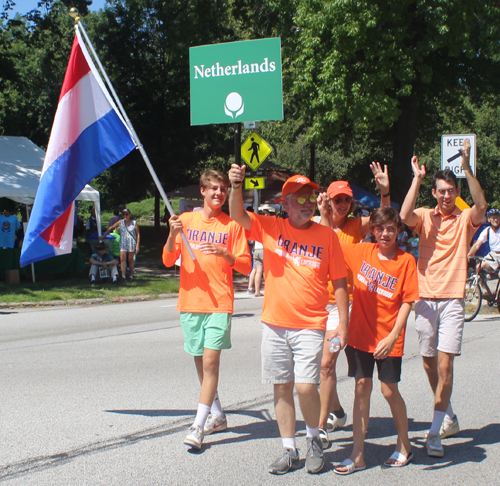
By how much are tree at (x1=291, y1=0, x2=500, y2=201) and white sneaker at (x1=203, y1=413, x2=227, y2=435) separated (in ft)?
52.6

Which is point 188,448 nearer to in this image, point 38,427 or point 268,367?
point 268,367

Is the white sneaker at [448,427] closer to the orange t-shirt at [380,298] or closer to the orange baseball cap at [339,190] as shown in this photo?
the orange t-shirt at [380,298]

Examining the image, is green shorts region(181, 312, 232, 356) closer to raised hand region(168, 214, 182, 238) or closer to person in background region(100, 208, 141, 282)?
raised hand region(168, 214, 182, 238)

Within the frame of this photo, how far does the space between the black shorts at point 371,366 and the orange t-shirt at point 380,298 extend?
4 centimetres

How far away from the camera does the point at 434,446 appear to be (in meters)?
4.31

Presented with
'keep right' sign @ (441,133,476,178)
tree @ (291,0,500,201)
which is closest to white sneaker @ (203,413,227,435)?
→ 'keep right' sign @ (441,133,476,178)

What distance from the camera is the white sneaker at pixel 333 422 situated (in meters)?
4.89

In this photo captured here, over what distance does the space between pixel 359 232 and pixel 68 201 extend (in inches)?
101

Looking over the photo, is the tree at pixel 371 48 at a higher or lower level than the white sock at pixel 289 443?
higher

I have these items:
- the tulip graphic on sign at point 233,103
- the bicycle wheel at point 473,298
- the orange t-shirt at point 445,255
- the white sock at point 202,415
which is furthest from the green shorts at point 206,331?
the bicycle wheel at point 473,298

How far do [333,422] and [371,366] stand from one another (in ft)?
3.27

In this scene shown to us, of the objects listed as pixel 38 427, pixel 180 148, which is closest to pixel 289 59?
pixel 180 148

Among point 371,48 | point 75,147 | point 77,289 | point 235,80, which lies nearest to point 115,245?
point 77,289

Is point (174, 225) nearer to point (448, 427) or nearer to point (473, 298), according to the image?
point (448, 427)
